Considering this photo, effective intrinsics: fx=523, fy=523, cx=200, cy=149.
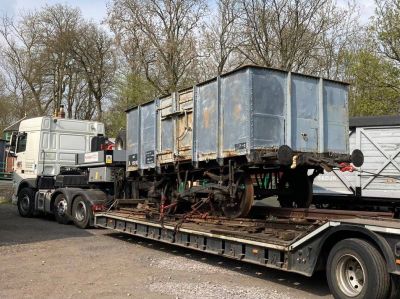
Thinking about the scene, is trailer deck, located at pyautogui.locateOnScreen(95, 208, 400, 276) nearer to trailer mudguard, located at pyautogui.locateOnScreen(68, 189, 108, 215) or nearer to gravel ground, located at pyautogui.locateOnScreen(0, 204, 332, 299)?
gravel ground, located at pyautogui.locateOnScreen(0, 204, 332, 299)

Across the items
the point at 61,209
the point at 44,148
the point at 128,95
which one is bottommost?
the point at 61,209

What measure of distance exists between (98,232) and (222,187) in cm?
557

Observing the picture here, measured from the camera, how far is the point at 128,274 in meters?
8.59

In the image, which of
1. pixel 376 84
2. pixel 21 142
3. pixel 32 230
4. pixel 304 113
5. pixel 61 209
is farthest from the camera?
pixel 376 84

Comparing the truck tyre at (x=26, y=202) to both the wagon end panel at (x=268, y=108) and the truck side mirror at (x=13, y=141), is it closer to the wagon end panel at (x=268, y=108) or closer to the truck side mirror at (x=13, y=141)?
the truck side mirror at (x=13, y=141)

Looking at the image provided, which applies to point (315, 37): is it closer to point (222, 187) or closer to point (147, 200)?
point (147, 200)

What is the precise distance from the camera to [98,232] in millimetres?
14156

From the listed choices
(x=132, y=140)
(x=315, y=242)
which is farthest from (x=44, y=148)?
(x=315, y=242)

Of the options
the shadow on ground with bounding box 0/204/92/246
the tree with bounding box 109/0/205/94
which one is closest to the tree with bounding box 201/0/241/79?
the tree with bounding box 109/0/205/94

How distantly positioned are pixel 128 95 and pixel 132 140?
2420 cm

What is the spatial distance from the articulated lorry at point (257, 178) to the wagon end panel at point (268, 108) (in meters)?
0.02

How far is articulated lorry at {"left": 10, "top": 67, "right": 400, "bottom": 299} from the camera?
21.9 ft

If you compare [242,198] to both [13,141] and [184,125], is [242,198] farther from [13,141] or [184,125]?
[13,141]

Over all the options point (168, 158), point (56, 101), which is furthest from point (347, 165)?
point (56, 101)
